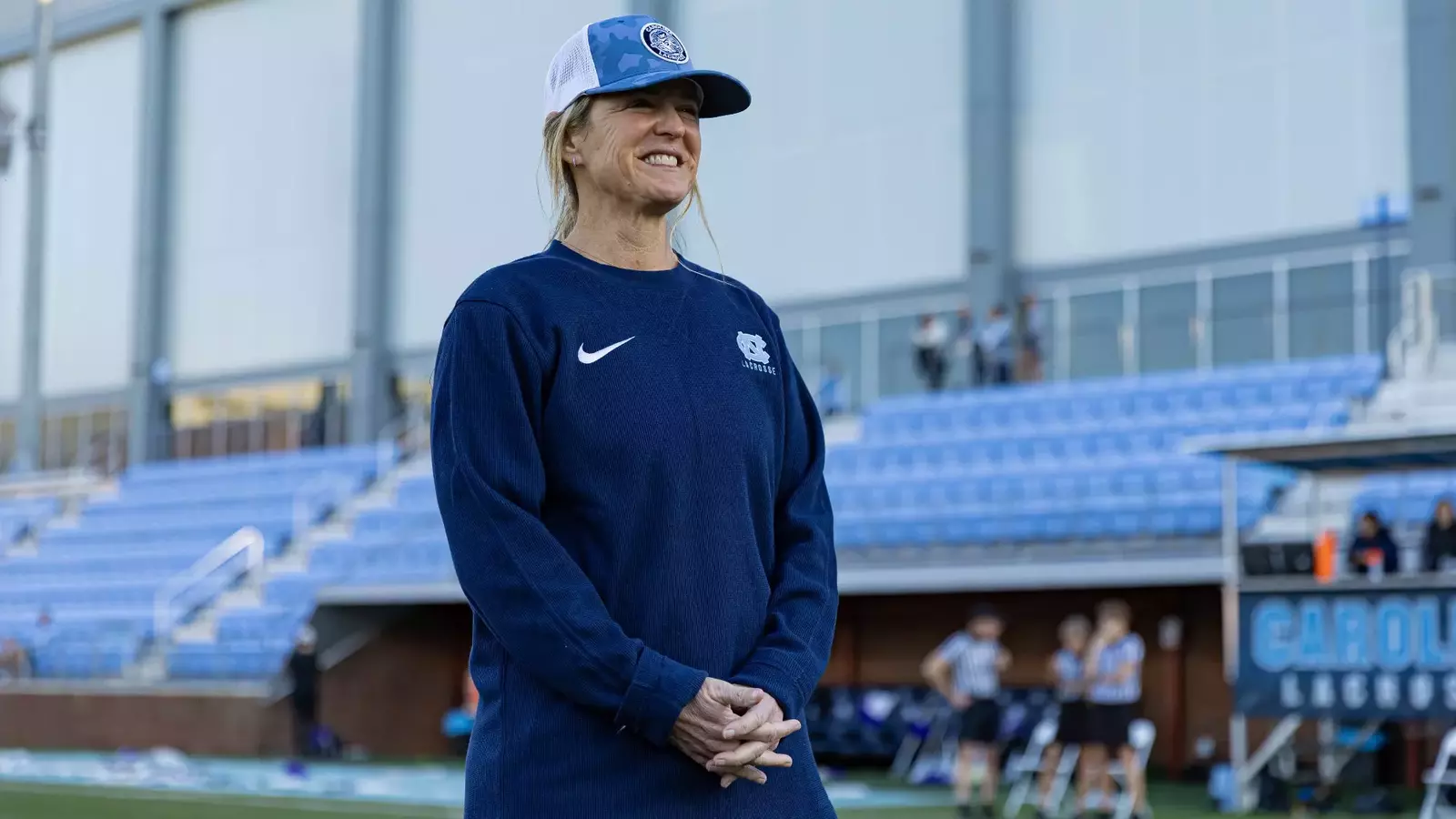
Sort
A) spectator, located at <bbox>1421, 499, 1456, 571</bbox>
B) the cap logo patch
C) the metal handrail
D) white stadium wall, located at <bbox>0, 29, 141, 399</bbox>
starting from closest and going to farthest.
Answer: the cap logo patch → spectator, located at <bbox>1421, 499, 1456, 571</bbox> → the metal handrail → white stadium wall, located at <bbox>0, 29, 141, 399</bbox>

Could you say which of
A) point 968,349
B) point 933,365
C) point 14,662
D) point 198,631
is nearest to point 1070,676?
point 933,365

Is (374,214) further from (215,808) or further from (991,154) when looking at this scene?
(215,808)

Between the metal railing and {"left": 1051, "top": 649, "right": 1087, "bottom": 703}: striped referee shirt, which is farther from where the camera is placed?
the metal railing

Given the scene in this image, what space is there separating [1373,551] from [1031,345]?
10.2 metres

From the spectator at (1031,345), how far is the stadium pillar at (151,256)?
17458 millimetres

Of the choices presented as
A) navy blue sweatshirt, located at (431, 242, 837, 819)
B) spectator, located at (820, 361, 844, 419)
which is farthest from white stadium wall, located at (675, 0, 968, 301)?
navy blue sweatshirt, located at (431, 242, 837, 819)

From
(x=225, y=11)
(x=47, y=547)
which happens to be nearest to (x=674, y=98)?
(x=47, y=547)

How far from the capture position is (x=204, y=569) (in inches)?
996

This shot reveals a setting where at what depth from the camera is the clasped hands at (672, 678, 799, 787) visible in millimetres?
2338

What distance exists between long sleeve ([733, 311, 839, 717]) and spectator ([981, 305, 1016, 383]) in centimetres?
2035

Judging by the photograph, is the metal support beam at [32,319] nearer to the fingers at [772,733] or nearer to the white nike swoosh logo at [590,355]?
the white nike swoosh logo at [590,355]

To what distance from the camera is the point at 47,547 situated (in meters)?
30.0

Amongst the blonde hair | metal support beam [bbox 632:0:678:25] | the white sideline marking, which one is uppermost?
metal support beam [bbox 632:0:678:25]

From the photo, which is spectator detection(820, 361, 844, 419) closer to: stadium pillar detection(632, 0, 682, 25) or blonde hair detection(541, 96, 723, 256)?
stadium pillar detection(632, 0, 682, 25)
